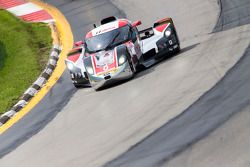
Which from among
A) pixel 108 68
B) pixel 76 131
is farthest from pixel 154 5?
pixel 76 131

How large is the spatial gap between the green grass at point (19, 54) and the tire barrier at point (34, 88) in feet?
0.59

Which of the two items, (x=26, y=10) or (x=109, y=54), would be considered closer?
(x=109, y=54)

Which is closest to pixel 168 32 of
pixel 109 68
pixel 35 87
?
pixel 109 68

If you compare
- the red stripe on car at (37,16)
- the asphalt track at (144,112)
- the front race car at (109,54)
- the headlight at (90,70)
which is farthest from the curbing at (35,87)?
the red stripe on car at (37,16)

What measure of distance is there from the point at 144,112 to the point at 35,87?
19.4ft

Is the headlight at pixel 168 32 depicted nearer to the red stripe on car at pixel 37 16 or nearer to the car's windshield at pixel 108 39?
the car's windshield at pixel 108 39

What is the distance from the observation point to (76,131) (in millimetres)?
14492

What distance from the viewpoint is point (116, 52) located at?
56.5ft

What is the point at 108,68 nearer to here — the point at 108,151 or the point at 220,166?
the point at 108,151

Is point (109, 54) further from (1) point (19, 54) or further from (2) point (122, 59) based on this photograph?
(1) point (19, 54)

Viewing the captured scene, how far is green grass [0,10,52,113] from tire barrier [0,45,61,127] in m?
0.18

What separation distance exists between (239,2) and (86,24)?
6.56 meters

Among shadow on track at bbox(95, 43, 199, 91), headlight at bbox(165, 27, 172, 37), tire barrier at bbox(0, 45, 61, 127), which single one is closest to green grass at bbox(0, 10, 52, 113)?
tire barrier at bbox(0, 45, 61, 127)

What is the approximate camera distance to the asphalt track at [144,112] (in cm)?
1241
